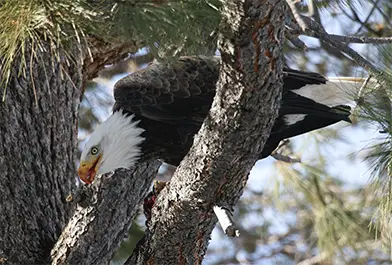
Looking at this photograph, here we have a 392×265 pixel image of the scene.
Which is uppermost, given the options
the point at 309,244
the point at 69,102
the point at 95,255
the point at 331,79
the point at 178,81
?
the point at 331,79

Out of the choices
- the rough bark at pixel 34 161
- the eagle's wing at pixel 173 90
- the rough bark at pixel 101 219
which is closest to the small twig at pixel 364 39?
the eagle's wing at pixel 173 90

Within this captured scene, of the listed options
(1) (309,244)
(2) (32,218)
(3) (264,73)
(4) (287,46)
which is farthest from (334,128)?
(3) (264,73)

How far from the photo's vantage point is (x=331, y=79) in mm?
2658

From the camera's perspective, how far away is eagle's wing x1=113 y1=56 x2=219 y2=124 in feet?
8.45

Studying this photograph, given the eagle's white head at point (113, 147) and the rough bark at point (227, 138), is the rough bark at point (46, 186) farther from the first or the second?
the rough bark at point (227, 138)

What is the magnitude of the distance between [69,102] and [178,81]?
43 centimetres

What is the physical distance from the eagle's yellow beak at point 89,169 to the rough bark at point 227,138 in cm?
39

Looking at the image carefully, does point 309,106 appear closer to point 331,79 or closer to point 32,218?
point 331,79

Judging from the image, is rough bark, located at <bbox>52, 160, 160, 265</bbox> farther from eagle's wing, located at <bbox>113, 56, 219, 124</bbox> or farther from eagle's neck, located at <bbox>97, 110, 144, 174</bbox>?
eagle's wing, located at <bbox>113, 56, 219, 124</bbox>

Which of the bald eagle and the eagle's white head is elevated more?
the bald eagle

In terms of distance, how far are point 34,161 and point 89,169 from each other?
0.62 ft

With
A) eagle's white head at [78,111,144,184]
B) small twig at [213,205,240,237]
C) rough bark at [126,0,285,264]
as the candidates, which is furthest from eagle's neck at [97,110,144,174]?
small twig at [213,205,240,237]

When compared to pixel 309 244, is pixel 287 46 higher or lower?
higher

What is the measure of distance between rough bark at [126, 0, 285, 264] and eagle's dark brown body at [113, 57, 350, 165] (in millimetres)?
451
